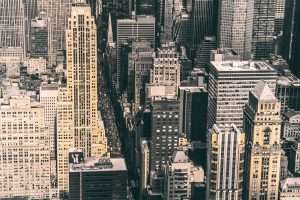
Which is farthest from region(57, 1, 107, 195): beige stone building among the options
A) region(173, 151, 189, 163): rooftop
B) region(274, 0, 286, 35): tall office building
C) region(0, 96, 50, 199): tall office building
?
region(274, 0, 286, 35): tall office building

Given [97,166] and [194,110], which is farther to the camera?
[194,110]

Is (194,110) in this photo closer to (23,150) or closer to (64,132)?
(64,132)

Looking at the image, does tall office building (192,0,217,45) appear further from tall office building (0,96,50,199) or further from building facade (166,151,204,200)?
building facade (166,151,204,200)

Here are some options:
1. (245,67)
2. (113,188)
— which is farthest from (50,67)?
(113,188)

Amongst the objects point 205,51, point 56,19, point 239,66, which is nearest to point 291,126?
point 239,66

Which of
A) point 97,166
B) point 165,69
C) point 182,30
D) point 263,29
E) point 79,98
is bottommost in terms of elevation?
point 97,166

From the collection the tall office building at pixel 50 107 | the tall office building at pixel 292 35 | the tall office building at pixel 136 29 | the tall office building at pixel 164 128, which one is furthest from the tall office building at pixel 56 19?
the tall office building at pixel 164 128

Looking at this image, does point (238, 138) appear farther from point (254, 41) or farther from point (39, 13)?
point (39, 13)
